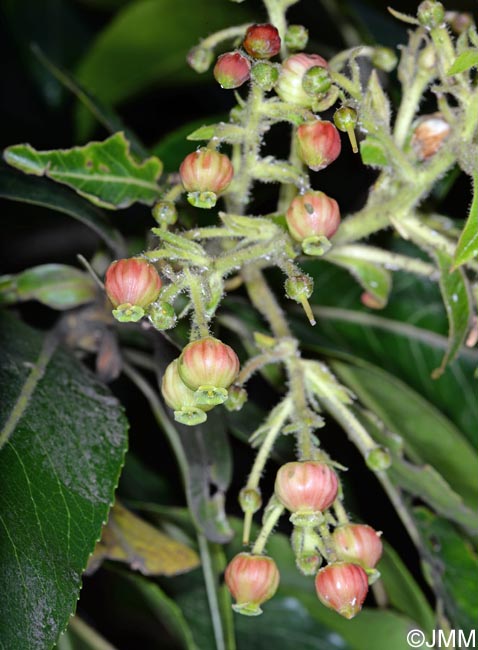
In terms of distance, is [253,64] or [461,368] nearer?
[253,64]

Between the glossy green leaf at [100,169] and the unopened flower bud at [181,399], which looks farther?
the glossy green leaf at [100,169]

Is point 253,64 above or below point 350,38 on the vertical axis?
above

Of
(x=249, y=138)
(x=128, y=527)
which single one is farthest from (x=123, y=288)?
(x=128, y=527)

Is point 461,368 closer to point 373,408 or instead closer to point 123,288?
Result: point 373,408

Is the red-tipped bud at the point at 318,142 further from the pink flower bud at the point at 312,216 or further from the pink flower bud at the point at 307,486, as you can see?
the pink flower bud at the point at 307,486

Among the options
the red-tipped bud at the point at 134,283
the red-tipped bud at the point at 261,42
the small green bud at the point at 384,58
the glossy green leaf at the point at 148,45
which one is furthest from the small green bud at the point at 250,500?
the glossy green leaf at the point at 148,45

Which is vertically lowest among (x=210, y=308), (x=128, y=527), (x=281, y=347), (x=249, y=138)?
(x=128, y=527)

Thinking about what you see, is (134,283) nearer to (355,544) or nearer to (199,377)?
(199,377)
